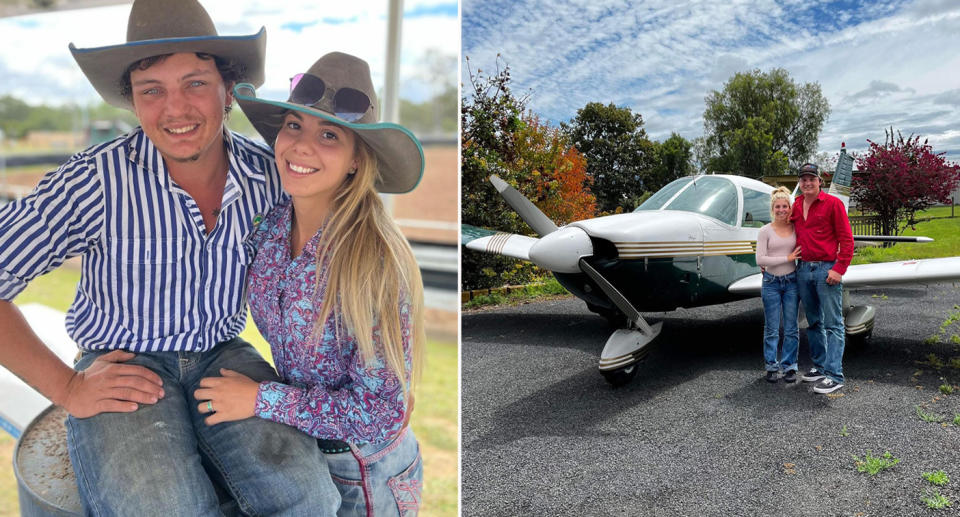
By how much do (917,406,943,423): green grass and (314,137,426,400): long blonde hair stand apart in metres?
1.77

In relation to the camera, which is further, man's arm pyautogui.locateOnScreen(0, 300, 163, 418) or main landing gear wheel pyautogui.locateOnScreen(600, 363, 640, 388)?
main landing gear wheel pyautogui.locateOnScreen(600, 363, 640, 388)

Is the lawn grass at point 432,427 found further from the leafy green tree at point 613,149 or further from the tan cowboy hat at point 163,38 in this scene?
the tan cowboy hat at point 163,38

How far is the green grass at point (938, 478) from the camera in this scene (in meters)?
2.02

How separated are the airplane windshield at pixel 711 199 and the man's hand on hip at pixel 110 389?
73.7 inches

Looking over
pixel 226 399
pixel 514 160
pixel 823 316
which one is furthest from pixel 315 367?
pixel 823 316

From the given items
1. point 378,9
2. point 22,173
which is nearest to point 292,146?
point 378,9

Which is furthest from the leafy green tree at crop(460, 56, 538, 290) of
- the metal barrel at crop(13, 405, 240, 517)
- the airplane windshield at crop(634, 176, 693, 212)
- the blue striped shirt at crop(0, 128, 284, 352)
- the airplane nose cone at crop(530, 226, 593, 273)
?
the metal barrel at crop(13, 405, 240, 517)

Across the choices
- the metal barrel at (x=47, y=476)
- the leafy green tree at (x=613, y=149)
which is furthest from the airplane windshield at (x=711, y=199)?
the metal barrel at (x=47, y=476)

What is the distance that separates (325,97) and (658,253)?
159 centimetres

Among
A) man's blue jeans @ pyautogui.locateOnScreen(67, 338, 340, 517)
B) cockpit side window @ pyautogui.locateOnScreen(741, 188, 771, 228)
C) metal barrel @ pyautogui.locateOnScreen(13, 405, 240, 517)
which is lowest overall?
metal barrel @ pyautogui.locateOnScreen(13, 405, 240, 517)

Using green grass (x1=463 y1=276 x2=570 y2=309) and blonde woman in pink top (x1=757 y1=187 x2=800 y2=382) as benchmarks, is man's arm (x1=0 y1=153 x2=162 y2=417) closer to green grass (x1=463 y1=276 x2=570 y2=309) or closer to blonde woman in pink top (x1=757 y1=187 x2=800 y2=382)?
green grass (x1=463 y1=276 x2=570 y2=309)

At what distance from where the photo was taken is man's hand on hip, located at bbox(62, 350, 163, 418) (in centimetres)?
125

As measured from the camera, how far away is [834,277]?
207cm

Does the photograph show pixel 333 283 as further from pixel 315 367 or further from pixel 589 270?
pixel 589 270
